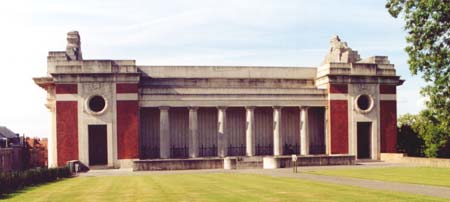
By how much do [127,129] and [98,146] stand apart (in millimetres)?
4969

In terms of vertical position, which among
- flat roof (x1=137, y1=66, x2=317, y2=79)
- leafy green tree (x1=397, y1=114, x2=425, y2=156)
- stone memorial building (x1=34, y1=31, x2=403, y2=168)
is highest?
flat roof (x1=137, y1=66, x2=317, y2=79)

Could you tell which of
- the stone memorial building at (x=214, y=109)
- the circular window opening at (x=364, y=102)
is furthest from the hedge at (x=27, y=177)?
the circular window opening at (x=364, y=102)

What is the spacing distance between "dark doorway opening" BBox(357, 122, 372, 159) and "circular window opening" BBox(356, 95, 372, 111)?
1.77 meters

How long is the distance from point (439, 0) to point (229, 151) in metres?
35.0

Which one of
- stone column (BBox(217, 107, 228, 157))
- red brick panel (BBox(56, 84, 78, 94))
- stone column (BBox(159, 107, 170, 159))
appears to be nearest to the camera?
red brick panel (BBox(56, 84, 78, 94))

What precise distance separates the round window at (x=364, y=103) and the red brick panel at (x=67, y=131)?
96.1 feet

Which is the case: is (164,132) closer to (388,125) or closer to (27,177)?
(388,125)

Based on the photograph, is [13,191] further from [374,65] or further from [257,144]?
[374,65]

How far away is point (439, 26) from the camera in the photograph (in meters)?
34.7

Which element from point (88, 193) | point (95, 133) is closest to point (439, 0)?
point (88, 193)

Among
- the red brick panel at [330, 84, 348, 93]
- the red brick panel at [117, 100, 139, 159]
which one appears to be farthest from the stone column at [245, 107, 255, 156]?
the red brick panel at [117, 100, 139, 159]

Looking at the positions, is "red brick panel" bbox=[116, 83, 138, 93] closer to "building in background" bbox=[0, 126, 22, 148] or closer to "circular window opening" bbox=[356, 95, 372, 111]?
"circular window opening" bbox=[356, 95, 372, 111]

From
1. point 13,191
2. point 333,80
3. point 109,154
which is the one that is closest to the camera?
point 13,191

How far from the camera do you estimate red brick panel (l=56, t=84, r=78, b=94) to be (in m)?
58.5
